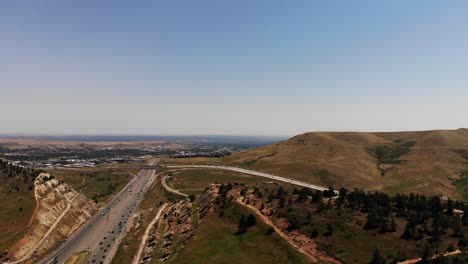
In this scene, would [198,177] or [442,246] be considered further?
[198,177]

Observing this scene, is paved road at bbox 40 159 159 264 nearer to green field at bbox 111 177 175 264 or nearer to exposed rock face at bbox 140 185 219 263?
green field at bbox 111 177 175 264

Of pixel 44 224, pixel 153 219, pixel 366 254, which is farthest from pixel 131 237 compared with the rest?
pixel 366 254

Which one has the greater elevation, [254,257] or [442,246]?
[442,246]

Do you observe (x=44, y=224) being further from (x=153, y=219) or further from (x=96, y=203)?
(x=96, y=203)

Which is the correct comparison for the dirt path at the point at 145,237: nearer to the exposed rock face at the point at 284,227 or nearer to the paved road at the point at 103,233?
the paved road at the point at 103,233

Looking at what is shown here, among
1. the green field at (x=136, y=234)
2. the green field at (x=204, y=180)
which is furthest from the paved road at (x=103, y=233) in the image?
the green field at (x=204, y=180)

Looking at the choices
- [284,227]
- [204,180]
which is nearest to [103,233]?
[284,227]

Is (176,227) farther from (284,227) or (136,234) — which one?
(284,227)
